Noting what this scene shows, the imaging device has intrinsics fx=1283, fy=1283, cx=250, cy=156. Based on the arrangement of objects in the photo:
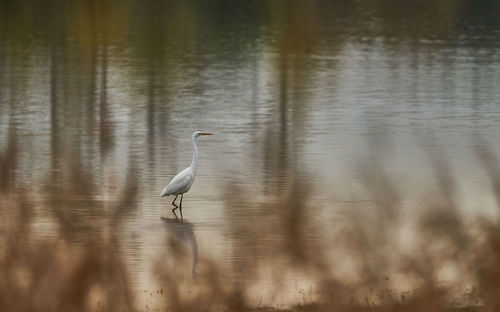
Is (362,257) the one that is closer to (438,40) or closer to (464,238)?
(464,238)

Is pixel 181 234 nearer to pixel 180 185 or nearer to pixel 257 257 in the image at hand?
pixel 180 185

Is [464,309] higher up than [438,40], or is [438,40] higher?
[464,309]

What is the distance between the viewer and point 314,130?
65.6 feet

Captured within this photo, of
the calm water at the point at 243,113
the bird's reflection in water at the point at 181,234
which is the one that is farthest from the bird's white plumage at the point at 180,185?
the bird's reflection in water at the point at 181,234

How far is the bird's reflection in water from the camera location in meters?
12.1

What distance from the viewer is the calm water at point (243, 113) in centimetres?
1398

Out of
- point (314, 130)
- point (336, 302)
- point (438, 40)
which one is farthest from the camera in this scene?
point (438, 40)

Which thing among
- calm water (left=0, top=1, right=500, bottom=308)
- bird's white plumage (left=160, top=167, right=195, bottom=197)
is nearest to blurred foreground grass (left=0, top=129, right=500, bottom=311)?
calm water (left=0, top=1, right=500, bottom=308)

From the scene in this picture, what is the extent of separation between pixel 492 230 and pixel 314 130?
321 inches

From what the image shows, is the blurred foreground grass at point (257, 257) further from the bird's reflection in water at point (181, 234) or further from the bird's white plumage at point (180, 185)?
the bird's white plumage at point (180, 185)

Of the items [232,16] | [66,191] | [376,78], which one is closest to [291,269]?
[66,191]

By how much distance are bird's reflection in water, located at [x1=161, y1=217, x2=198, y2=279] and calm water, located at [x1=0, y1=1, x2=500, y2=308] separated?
0.03m

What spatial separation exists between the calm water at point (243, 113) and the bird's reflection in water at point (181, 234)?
30 millimetres

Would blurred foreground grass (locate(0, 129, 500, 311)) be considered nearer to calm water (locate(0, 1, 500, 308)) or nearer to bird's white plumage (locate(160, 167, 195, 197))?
calm water (locate(0, 1, 500, 308))
